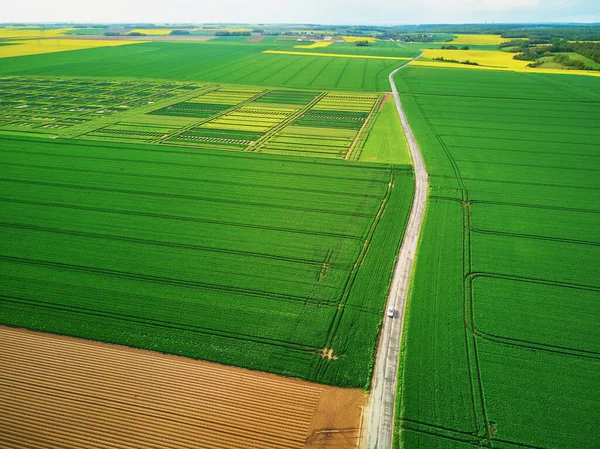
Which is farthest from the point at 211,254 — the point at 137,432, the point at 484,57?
the point at 484,57

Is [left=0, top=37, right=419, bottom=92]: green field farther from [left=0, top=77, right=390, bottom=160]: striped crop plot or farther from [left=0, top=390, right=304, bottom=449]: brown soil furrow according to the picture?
[left=0, top=390, right=304, bottom=449]: brown soil furrow

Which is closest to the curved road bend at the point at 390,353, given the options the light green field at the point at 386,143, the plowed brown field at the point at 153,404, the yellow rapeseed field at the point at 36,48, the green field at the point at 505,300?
the green field at the point at 505,300

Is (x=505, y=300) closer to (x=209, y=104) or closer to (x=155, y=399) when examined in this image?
(x=155, y=399)

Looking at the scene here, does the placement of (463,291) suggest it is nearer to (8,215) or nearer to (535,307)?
(535,307)

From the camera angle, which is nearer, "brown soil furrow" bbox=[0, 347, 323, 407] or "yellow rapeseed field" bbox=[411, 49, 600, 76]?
"brown soil furrow" bbox=[0, 347, 323, 407]

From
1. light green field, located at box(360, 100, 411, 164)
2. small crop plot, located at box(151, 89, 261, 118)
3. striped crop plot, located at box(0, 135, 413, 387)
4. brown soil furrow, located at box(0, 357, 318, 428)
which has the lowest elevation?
brown soil furrow, located at box(0, 357, 318, 428)

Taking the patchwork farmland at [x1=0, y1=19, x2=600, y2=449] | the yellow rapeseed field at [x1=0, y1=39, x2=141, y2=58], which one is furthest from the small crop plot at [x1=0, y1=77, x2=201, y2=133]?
the yellow rapeseed field at [x1=0, y1=39, x2=141, y2=58]

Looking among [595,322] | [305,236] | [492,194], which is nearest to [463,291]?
[595,322]
